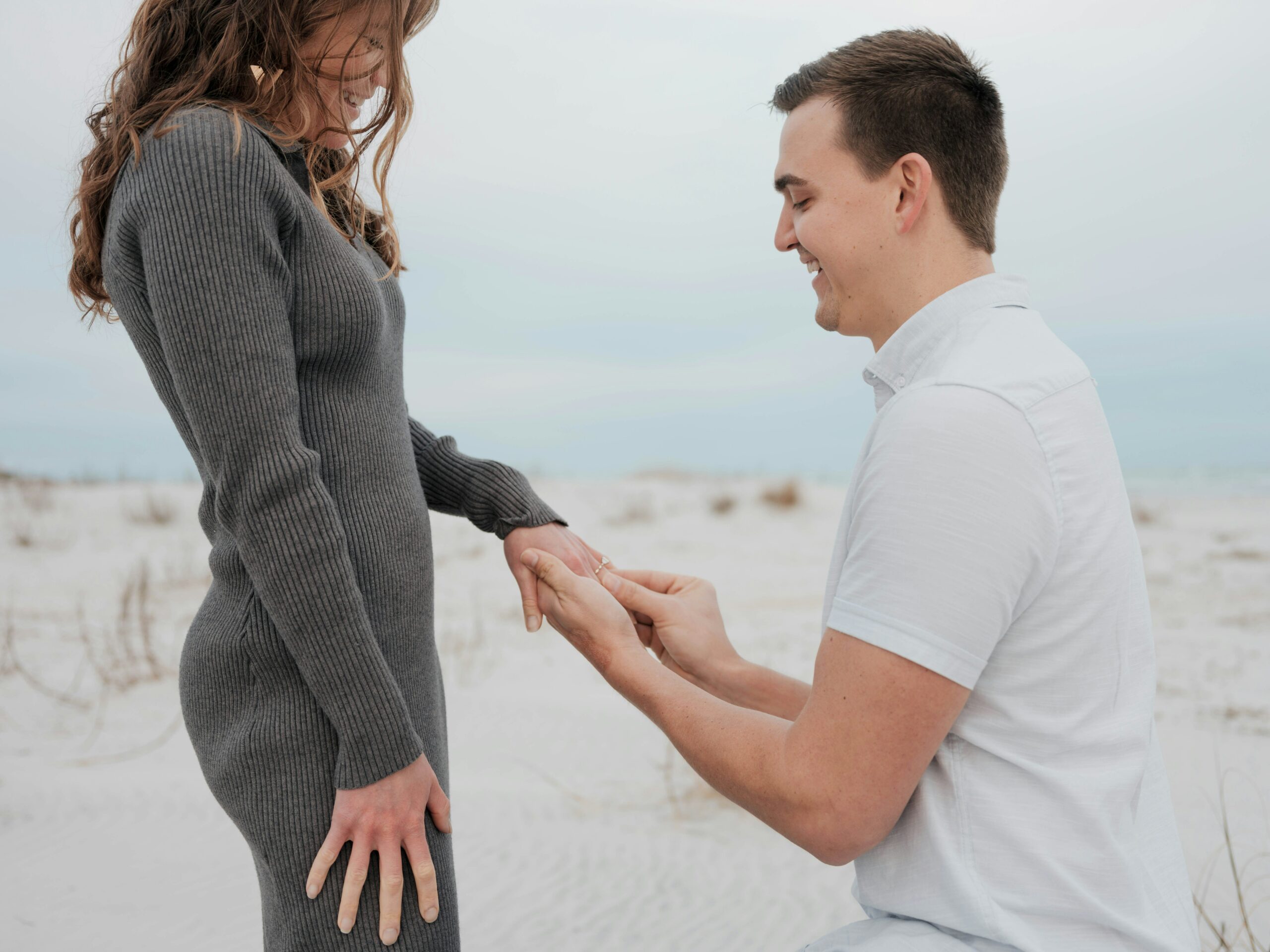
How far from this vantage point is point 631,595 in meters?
2.21

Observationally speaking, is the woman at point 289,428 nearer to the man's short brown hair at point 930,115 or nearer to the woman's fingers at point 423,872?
the woman's fingers at point 423,872

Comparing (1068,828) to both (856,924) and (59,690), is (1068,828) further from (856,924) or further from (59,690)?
(59,690)

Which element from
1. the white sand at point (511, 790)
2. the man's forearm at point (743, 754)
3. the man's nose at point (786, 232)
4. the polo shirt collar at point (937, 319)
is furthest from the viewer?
the white sand at point (511, 790)

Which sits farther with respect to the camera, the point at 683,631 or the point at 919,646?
the point at 683,631

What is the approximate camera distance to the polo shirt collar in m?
1.66

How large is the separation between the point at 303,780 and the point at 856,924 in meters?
0.93

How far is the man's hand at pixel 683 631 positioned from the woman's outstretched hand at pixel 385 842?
807 millimetres

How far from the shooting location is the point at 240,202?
53.8 inches

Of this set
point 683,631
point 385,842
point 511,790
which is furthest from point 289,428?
point 511,790

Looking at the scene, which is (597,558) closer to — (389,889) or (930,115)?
(389,889)

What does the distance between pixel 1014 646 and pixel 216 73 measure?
1.56 meters

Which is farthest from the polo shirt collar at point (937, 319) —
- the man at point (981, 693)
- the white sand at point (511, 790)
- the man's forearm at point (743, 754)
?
the white sand at point (511, 790)

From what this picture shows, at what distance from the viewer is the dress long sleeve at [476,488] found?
212 centimetres

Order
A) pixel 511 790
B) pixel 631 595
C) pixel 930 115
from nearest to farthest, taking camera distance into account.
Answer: pixel 930 115 → pixel 631 595 → pixel 511 790
